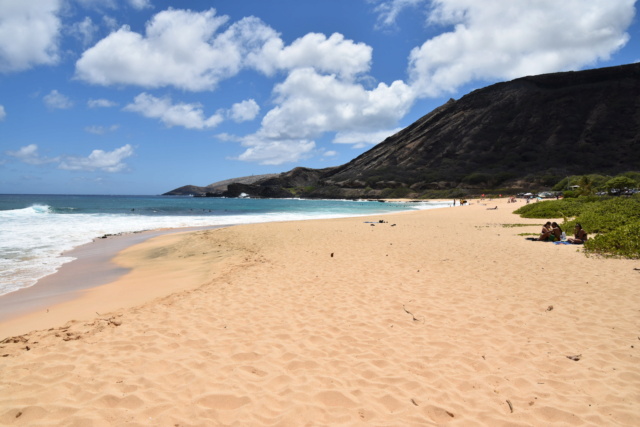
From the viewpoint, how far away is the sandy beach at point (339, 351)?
Answer: 11.6ft

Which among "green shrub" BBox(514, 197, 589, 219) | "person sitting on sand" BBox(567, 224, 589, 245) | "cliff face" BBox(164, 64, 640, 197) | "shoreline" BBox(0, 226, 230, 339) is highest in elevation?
"cliff face" BBox(164, 64, 640, 197)

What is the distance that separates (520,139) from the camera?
5167 inches

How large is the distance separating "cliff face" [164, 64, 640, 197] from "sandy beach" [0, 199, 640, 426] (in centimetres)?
11304

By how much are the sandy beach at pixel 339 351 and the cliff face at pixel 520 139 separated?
371ft

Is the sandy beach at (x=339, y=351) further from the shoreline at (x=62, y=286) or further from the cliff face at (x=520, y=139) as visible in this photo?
the cliff face at (x=520, y=139)

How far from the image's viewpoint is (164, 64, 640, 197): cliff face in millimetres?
111938

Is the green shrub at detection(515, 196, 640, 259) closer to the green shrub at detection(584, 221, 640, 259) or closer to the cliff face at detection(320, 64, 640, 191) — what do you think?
the green shrub at detection(584, 221, 640, 259)

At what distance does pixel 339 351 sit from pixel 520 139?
6007 inches

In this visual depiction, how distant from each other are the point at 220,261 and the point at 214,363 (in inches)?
324

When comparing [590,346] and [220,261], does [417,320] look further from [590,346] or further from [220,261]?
[220,261]

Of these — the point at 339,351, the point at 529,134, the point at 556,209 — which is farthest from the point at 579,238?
the point at 529,134

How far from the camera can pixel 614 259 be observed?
10586 millimetres

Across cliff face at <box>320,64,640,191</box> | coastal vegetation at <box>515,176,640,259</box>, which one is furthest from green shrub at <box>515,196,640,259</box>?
cliff face at <box>320,64,640,191</box>

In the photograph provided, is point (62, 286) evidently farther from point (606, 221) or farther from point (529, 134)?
point (529, 134)
